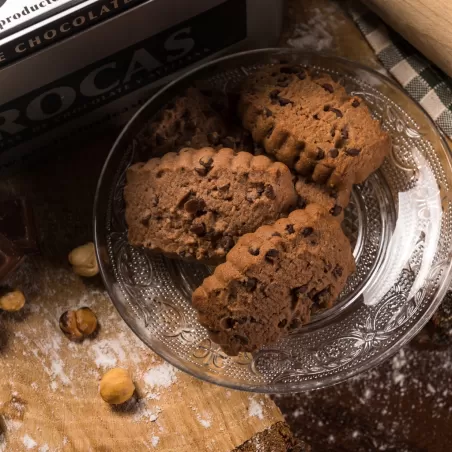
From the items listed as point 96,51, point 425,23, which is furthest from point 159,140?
point 425,23

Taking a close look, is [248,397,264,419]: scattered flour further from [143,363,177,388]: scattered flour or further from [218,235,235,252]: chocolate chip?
[218,235,235,252]: chocolate chip

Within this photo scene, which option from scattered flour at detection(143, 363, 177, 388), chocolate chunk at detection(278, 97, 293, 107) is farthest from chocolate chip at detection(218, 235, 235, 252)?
scattered flour at detection(143, 363, 177, 388)

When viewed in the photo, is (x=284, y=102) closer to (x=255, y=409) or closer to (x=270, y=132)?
(x=270, y=132)

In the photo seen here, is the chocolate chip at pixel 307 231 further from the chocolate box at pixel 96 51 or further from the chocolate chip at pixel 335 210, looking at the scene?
the chocolate box at pixel 96 51

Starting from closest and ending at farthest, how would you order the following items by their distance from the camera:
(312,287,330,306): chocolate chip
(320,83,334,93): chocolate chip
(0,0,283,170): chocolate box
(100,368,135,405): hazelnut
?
(0,0,283,170): chocolate box, (312,287,330,306): chocolate chip, (320,83,334,93): chocolate chip, (100,368,135,405): hazelnut

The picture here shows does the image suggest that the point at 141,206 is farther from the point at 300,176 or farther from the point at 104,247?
the point at 300,176

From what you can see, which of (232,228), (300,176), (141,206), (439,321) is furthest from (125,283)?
(439,321)
